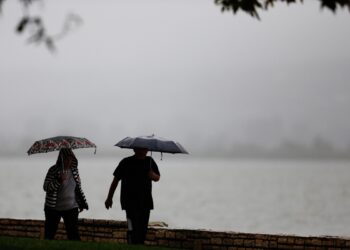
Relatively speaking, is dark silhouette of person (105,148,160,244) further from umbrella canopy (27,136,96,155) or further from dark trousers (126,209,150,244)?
umbrella canopy (27,136,96,155)

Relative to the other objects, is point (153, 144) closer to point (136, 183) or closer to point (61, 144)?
point (136, 183)

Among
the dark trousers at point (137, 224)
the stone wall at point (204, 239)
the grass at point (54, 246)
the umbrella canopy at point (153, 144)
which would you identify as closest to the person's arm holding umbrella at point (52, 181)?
the grass at point (54, 246)

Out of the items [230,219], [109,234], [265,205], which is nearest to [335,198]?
[265,205]

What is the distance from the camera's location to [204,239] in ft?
45.6

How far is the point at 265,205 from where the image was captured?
8069 centimetres

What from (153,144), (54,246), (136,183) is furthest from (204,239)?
(54,246)

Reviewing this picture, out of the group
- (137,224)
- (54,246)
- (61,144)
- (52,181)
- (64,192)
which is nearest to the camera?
(54,246)

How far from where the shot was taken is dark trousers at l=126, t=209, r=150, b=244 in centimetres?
1322

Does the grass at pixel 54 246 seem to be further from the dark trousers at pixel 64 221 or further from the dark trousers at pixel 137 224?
the dark trousers at pixel 64 221

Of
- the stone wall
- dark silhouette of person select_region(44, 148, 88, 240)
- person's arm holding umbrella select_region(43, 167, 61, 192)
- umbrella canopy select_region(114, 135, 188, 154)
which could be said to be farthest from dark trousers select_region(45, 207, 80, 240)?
umbrella canopy select_region(114, 135, 188, 154)

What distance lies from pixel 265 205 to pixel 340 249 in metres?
67.8

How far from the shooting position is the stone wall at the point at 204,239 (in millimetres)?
13423

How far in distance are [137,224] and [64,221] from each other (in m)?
1.24

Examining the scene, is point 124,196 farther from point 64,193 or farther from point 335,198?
point 335,198
